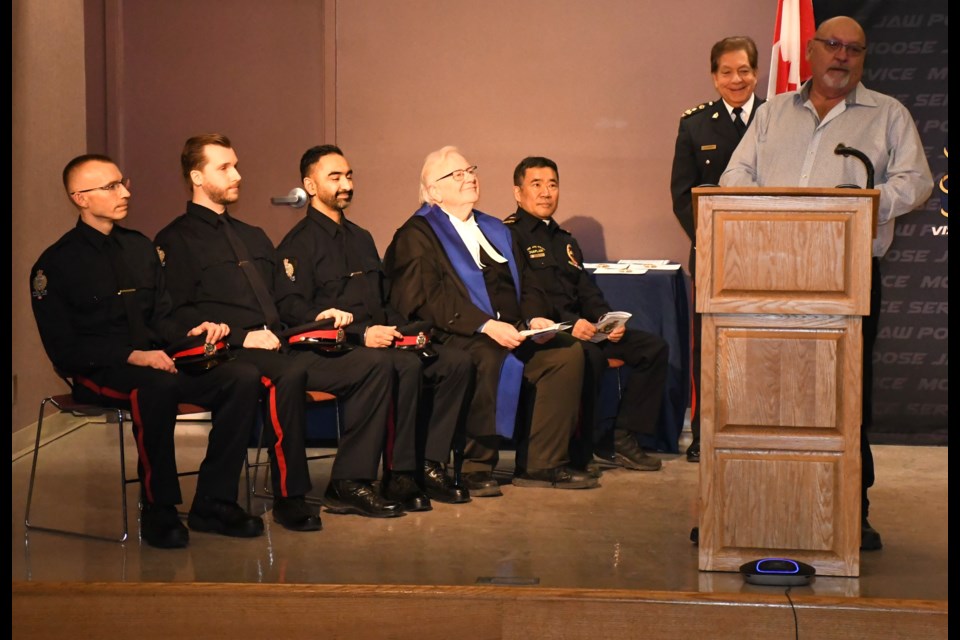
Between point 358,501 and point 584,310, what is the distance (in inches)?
63.1

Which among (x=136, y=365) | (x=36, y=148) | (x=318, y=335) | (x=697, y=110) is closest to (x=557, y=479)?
(x=318, y=335)

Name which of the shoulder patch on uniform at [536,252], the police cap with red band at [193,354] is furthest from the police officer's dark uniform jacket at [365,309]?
the shoulder patch on uniform at [536,252]

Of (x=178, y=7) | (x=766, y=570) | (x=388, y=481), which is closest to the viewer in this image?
(x=766, y=570)

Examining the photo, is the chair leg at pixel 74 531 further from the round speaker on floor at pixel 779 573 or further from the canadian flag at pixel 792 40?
the canadian flag at pixel 792 40

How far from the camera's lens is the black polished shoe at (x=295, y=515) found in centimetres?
420

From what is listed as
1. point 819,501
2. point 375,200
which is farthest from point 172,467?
point 375,200

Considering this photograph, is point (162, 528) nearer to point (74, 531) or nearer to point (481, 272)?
point (74, 531)

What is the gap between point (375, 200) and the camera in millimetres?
6527

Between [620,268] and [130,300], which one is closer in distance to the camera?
[130,300]

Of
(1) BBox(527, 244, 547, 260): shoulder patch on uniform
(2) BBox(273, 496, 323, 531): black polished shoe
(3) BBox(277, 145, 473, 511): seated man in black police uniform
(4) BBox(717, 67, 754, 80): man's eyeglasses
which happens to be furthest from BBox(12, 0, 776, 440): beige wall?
(2) BBox(273, 496, 323, 531): black polished shoe

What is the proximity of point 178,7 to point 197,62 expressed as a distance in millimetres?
290

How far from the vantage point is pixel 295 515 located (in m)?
4.23

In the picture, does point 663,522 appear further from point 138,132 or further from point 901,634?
point 138,132

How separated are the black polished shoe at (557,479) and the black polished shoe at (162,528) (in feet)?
4.79
